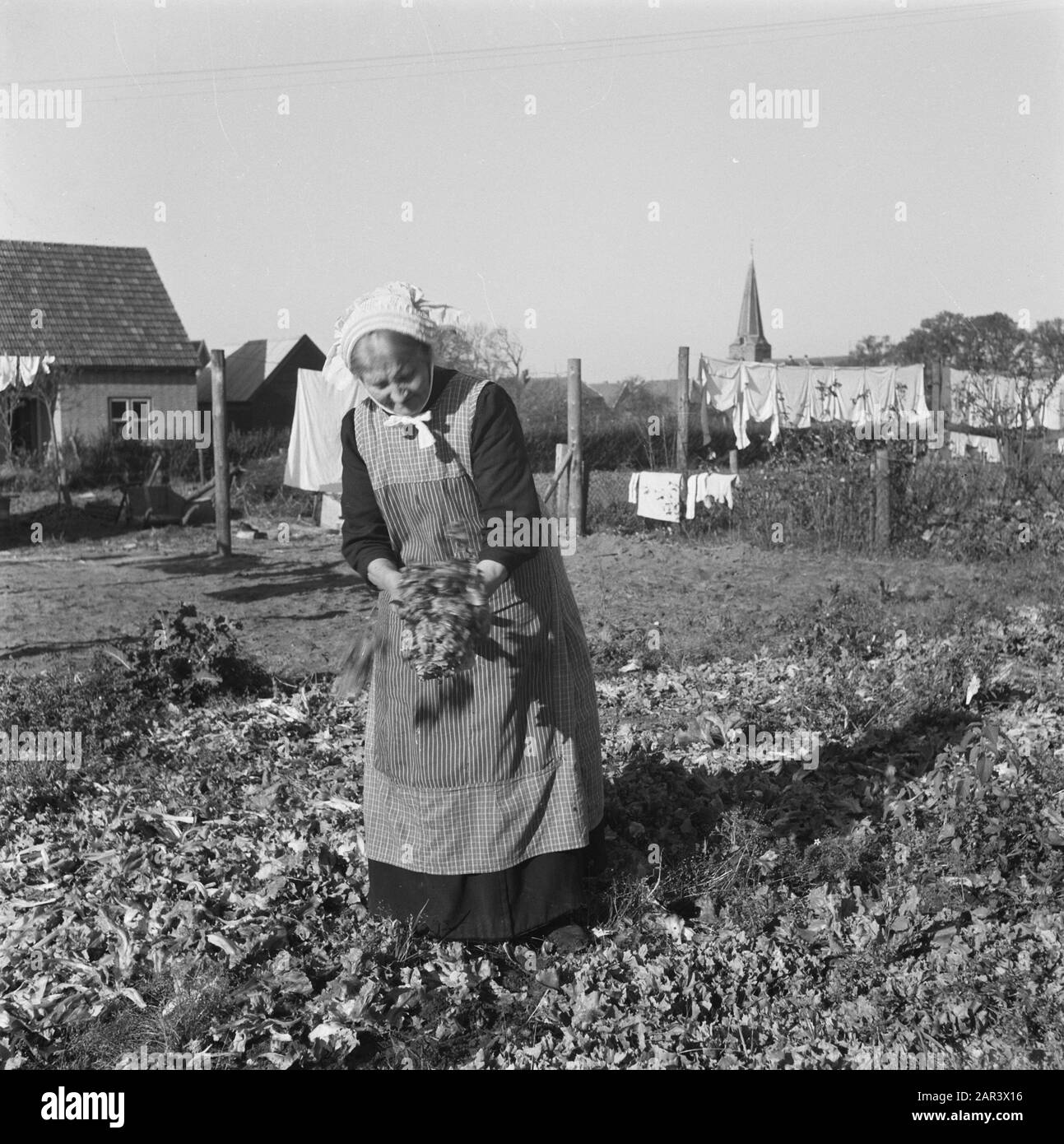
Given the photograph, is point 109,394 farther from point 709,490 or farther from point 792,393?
point 709,490

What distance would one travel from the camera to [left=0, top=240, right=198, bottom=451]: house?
2209 centimetres

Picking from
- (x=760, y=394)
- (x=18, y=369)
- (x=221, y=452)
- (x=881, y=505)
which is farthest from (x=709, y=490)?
(x=18, y=369)

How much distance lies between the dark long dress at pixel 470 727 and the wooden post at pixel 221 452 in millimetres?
8594

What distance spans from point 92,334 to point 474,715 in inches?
874

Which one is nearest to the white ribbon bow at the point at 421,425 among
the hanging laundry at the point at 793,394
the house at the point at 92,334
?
the hanging laundry at the point at 793,394

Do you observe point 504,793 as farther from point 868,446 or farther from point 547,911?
point 868,446

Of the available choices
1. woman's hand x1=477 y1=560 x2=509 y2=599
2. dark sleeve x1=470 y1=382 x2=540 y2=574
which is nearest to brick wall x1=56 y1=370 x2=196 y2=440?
dark sleeve x1=470 y1=382 x2=540 y2=574

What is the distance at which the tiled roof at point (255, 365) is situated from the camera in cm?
2664

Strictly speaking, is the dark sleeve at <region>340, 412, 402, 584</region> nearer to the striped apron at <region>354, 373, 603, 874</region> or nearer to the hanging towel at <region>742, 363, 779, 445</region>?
the striped apron at <region>354, 373, 603, 874</region>

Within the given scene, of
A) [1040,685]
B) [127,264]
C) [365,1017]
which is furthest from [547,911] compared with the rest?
[127,264]

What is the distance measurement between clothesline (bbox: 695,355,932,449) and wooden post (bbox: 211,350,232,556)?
274 inches

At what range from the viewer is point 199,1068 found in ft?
9.45

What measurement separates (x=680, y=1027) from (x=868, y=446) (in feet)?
29.3
